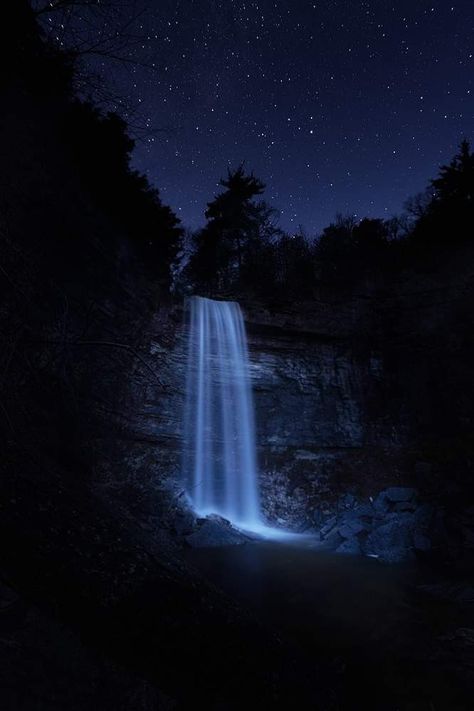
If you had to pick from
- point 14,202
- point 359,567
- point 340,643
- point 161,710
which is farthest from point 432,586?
point 14,202

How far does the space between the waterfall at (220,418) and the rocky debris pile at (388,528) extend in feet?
12.9

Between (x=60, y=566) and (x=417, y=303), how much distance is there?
22069 millimetres

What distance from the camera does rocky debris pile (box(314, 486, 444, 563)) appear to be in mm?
11141

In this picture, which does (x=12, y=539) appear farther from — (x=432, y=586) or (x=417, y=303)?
(x=417, y=303)

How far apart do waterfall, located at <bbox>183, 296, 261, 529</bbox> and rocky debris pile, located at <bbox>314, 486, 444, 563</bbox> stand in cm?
393

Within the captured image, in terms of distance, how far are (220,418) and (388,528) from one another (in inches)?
339

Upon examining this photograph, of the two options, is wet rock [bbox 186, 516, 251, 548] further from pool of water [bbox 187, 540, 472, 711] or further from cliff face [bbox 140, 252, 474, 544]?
cliff face [bbox 140, 252, 474, 544]

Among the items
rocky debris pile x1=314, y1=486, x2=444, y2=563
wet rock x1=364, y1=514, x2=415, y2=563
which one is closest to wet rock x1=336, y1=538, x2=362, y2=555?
rocky debris pile x1=314, y1=486, x2=444, y2=563

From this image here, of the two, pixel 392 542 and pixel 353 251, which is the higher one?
pixel 353 251

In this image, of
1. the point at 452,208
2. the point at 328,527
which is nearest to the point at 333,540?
the point at 328,527

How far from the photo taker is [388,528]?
11.8m

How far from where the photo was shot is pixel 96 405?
14102mm

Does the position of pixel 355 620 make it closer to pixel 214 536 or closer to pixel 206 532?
pixel 214 536

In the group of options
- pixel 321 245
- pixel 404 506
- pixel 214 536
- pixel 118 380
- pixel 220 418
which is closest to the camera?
pixel 214 536
